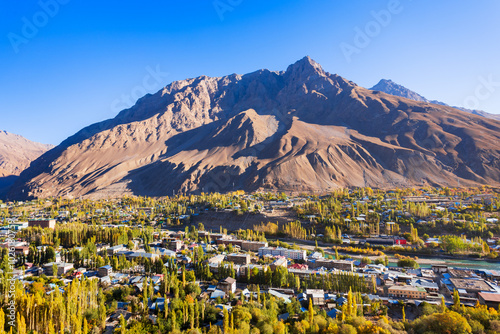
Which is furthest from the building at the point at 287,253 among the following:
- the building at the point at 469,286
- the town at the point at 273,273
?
the building at the point at 469,286

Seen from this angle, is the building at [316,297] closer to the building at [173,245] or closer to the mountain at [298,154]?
the building at [173,245]

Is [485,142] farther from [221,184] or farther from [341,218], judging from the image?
[221,184]

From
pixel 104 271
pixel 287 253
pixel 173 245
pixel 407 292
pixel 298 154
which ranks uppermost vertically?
pixel 298 154

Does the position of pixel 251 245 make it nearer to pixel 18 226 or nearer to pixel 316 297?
pixel 316 297

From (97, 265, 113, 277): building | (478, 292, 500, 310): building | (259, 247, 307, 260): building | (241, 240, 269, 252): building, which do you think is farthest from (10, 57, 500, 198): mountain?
(478, 292, 500, 310): building

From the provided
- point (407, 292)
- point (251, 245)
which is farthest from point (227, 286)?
point (251, 245)

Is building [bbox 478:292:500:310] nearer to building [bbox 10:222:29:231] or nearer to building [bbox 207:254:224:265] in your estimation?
building [bbox 207:254:224:265]

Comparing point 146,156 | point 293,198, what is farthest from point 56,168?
point 293,198
